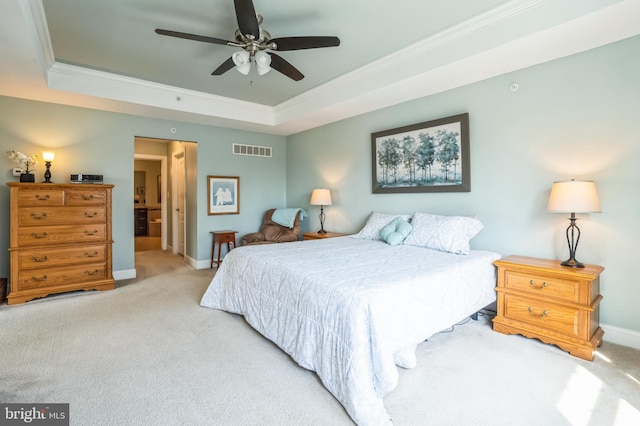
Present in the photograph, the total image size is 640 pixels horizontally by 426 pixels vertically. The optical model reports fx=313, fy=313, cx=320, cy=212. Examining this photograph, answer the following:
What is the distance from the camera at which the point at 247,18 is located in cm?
217

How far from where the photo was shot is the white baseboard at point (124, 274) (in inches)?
181

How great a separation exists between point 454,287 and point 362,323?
106cm

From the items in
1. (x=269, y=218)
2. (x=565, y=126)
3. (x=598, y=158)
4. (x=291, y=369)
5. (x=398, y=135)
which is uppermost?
(x=398, y=135)

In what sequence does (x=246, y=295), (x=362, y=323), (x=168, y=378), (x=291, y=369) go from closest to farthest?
(x=362, y=323) < (x=168, y=378) < (x=291, y=369) < (x=246, y=295)

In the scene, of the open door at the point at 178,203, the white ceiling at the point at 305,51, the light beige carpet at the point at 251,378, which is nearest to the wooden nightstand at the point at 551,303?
the light beige carpet at the point at 251,378

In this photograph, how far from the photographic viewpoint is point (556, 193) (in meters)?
2.54

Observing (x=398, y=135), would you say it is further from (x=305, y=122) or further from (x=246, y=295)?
(x=246, y=295)

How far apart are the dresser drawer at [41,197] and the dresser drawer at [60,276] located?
0.78m

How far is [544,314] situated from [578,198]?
96cm

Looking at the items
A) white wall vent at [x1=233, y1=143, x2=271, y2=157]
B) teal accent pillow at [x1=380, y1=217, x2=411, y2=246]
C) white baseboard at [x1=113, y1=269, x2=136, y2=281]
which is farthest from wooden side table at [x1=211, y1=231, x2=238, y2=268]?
teal accent pillow at [x1=380, y1=217, x2=411, y2=246]

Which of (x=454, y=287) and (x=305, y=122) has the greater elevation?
(x=305, y=122)

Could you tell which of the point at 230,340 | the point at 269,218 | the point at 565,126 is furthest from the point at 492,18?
the point at 269,218

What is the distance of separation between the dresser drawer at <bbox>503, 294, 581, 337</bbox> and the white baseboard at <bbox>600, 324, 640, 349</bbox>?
531 millimetres

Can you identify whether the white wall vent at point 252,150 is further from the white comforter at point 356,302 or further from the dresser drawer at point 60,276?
the white comforter at point 356,302
